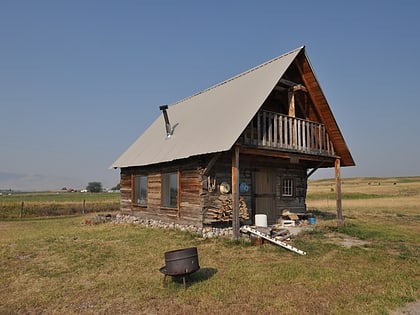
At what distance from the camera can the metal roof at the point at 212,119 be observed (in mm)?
12406

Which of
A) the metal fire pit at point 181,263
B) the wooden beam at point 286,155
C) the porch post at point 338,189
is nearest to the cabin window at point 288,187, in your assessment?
the wooden beam at point 286,155

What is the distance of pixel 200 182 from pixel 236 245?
3.11 m

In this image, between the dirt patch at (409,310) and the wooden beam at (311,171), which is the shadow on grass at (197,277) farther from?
the wooden beam at (311,171)

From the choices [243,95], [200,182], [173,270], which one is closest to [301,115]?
[243,95]

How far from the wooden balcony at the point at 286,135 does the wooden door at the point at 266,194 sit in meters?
2.19

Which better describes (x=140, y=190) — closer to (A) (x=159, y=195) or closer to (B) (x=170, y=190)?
(A) (x=159, y=195)

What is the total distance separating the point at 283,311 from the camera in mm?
5645

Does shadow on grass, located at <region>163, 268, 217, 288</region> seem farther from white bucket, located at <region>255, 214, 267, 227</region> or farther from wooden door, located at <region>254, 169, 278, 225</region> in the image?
wooden door, located at <region>254, 169, 278, 225</region>

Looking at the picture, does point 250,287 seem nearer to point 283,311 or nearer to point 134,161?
point 283,311

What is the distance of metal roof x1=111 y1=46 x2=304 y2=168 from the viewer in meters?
12.4

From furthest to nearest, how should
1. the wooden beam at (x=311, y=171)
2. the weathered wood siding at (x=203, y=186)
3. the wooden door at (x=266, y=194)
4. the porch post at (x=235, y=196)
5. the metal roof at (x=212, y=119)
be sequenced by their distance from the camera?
the wooden beam at (x=311, y=171), the wooden door at (x=266, y=194), the weathered wood siding at (x=203, y=186), the metal roof at (x=212, y=119), the porch post at (x=235, y=196)

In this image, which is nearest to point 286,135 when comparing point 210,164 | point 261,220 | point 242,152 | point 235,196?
point 242,152

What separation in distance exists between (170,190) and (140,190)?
11.3 ft

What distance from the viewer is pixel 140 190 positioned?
1830 centimetres
